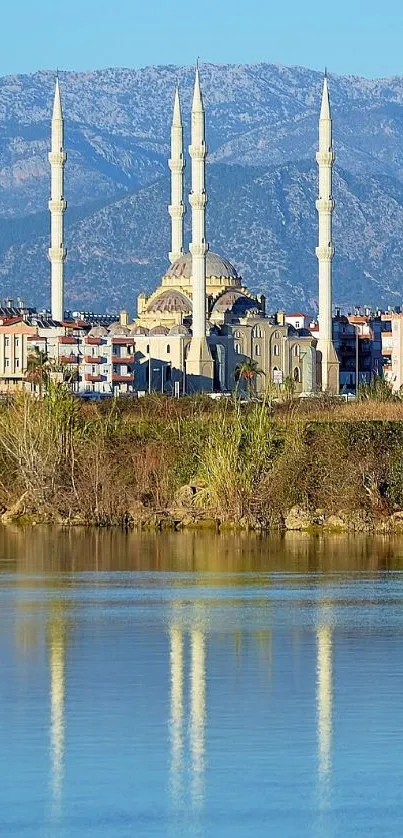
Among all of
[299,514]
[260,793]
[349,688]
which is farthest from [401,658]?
[299,514]

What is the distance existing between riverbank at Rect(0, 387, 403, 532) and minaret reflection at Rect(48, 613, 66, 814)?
14149 mm

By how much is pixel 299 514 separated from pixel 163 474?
3131 mm

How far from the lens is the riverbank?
38.3m

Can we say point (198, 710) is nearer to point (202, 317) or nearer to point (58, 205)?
point (202, 317)

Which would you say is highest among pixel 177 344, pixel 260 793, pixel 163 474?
pixel 177 344

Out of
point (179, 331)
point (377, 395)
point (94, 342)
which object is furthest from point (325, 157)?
point (377, 395)

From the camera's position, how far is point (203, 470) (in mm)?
39062

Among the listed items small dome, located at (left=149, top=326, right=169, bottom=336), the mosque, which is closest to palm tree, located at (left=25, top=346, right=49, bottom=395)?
the mosque

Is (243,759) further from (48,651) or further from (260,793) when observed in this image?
(48,651)

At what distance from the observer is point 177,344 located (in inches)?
3359

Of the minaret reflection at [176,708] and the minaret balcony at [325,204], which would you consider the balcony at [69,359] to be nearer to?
the minaret balcony at [325,204]

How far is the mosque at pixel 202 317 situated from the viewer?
74.4 metres

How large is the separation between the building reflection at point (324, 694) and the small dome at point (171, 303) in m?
67.6

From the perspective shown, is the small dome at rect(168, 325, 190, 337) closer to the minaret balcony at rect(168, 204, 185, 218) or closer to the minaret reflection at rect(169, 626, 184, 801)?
the minaret balcony at rect(168, 204, 185, 218)
